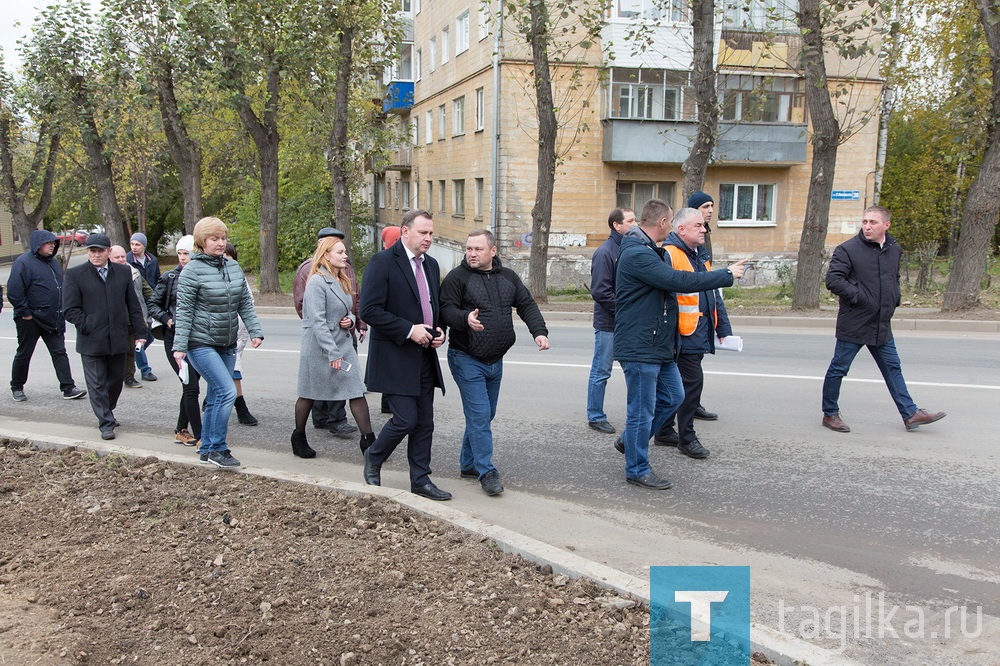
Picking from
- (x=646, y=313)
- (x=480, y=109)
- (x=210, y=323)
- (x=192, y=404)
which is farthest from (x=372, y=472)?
(x=480, y=109)

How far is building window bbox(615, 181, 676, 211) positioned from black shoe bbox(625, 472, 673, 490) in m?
22.4

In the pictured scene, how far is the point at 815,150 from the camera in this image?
16.6 meters

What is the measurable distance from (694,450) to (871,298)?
1989 mm

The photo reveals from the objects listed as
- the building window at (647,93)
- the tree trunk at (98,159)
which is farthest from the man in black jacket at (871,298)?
the tree trunk at (98,159)

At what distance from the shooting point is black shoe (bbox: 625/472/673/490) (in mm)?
5715

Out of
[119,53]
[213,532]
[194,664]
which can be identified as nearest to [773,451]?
[213,532]

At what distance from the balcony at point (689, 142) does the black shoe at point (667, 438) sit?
18.9 meters

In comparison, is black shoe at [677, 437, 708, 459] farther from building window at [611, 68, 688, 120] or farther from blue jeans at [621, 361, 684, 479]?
building window at [611, 68, 688, 120]

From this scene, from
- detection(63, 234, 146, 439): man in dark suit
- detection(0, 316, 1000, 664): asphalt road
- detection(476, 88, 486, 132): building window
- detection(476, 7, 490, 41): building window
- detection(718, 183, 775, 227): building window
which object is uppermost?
detection(476, 7, 490, 41): building window

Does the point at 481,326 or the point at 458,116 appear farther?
the point at 458,116

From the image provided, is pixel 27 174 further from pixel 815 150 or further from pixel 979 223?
pixel 979 223

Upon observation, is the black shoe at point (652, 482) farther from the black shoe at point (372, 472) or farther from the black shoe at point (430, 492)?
the black shoe at point (372, 472)

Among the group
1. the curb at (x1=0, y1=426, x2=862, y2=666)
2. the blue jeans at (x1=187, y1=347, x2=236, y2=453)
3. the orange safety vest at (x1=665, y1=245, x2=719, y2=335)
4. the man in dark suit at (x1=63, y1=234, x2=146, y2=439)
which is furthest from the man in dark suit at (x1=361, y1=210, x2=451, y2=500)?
the man in dark suit at (x1=63, y1=234, x2=146, y2=439)

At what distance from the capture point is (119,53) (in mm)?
21234
